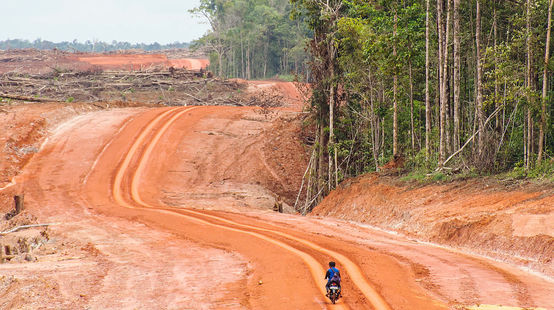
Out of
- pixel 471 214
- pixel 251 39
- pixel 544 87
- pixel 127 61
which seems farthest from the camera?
pixel 127 61

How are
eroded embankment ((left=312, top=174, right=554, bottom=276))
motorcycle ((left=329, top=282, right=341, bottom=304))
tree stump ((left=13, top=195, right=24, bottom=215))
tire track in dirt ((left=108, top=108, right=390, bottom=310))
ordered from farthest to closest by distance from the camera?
tree stump ((left=13, top=195, right=24, bottom=215)) → eroded embankment ((left=312, top=174, right=554, bottom=276)) → tire track in dirt ((left=108, top=108, right=390, bottom=310)) → motorcycle ((left=329, top=282, right=341, bottom=304))

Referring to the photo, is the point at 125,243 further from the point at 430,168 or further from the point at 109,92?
the point at 109,92

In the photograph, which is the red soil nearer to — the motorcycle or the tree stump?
the tree stump

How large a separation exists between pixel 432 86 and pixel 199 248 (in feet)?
47.8

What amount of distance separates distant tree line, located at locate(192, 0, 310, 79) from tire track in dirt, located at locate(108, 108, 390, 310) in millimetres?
45812

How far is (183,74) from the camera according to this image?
56.6 m

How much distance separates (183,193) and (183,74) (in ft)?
97.1

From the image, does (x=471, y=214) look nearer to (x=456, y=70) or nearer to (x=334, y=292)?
(x=456, y=70)

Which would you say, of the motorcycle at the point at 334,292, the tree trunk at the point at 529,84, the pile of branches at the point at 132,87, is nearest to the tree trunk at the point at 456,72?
the tree trunk at the point at 529,84

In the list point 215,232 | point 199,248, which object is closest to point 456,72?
point 215,232

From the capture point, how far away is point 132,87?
53.8m

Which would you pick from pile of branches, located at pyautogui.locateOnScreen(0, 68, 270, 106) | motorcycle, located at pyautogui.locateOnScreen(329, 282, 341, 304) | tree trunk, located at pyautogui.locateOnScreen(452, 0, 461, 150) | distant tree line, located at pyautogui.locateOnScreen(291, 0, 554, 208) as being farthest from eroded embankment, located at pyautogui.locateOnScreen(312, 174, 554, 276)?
pile of branches, located at pyautogui.locateOnScreen(0, 68, 270, 106)

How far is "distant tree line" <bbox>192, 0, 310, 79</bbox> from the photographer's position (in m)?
84.9

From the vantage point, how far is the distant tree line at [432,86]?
1992 centimetres
